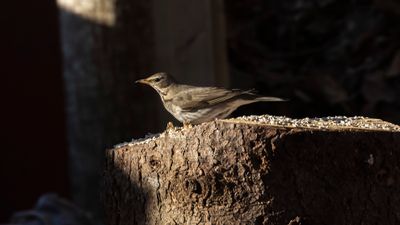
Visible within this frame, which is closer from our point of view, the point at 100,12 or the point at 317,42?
the point at 100,12

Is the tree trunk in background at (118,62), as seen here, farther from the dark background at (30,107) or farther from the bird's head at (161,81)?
the dark background at (30,107)

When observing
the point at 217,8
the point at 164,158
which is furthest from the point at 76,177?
the point at 164,158

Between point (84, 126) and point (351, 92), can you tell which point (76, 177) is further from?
point (351, 92)

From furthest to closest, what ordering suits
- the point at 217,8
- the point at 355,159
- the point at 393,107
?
the point at 393,107 < the point at 217,8 < the point at 355,159

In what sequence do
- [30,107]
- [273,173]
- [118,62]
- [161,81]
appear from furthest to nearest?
1. [30,107]
2. [118,62]
3. [161,81]
4. [273,173]

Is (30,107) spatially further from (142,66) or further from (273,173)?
(273,173)

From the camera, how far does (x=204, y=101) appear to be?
19.2 feet

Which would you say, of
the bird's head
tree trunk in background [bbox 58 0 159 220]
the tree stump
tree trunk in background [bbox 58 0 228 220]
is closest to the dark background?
tree trunk in background [bbox 58 0 228 220]

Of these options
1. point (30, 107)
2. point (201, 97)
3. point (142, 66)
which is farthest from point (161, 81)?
point (30, 107)

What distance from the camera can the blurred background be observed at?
7.45 m

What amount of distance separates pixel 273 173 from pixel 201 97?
5.59ft

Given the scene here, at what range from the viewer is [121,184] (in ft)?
15.4

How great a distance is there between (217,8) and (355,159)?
3.74 meters

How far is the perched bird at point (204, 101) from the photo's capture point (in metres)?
5.71
